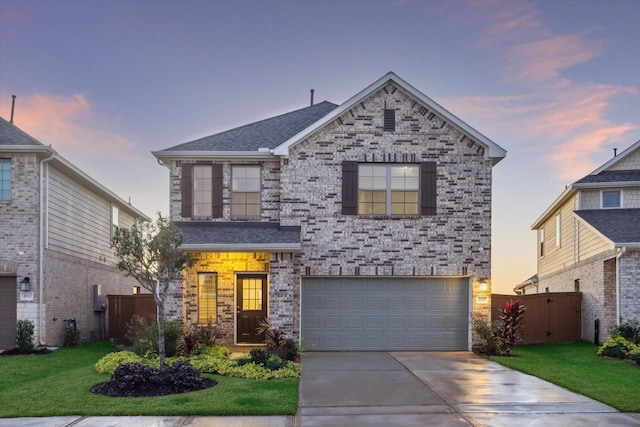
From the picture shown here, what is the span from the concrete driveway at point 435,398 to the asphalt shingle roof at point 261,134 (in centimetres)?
687

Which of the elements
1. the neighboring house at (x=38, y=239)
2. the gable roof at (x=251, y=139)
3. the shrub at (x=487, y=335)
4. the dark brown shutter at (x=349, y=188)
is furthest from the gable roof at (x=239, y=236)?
the shrub at (x=487, y=335)

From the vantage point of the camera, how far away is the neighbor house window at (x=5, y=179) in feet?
54.7

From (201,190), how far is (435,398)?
32.4ft

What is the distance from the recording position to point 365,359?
14594 mm

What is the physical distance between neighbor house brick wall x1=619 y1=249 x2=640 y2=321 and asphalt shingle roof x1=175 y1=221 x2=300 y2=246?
31.4 ft

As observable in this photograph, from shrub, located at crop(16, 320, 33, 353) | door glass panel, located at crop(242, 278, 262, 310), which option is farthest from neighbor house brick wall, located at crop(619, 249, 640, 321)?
shrub, located at crop(16, 320, 33, 353)

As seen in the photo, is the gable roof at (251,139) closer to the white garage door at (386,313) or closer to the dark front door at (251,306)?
the dark front door at (251,306)

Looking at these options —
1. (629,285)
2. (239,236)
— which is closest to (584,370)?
(629,285)

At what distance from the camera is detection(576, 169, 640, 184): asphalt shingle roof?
2013cm

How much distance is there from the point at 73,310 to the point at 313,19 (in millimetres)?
12031

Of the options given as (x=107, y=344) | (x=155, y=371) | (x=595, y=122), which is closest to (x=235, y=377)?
(x=155, y=371)

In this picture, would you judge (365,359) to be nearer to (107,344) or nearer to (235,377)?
(235,377)

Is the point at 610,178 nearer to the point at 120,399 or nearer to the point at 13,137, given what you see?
the point at 120,399

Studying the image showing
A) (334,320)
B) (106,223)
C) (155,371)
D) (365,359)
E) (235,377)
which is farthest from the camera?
(106,223)
